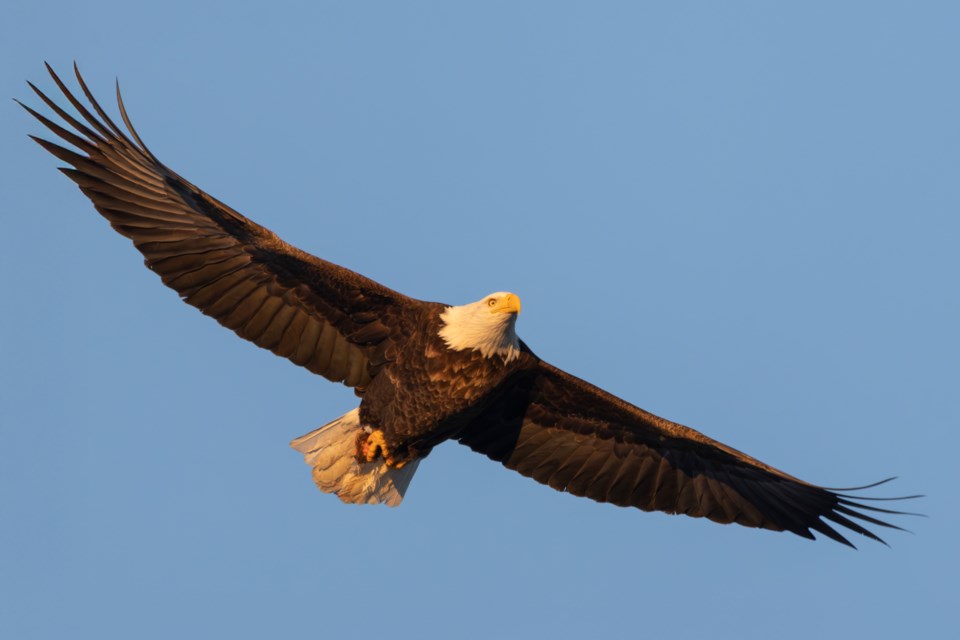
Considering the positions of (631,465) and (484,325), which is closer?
(484,325)

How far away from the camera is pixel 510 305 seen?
36.8 feet

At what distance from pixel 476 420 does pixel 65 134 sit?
3646mm

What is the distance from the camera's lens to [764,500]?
40.3ft

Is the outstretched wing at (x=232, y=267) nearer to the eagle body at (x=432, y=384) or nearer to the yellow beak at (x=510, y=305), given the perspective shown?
the eagle body at (x=432, y=384)

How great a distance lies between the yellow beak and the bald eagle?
0.01 meters

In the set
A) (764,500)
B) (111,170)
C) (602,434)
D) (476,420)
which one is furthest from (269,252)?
(764,500)

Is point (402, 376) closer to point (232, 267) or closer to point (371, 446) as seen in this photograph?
point (371, 446)

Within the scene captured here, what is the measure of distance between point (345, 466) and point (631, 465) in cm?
218

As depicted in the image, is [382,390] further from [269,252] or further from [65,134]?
[65,134]

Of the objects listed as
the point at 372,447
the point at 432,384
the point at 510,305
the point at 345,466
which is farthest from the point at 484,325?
the point at 345,466

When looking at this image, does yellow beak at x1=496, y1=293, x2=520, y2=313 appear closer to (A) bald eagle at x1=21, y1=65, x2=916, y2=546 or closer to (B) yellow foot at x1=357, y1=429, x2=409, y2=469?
(A) bald eagle at x1=21, y1=65, x2=916, y2=546

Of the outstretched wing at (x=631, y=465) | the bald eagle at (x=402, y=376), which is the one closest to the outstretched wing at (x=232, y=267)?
the bald eagle at (x=402, y=376)

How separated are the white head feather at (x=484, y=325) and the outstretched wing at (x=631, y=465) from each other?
3.04 ft

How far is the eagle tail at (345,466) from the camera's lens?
39.2 ft
